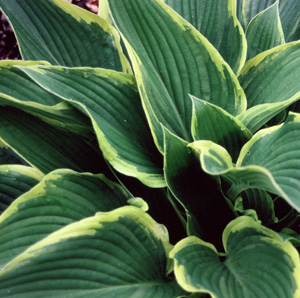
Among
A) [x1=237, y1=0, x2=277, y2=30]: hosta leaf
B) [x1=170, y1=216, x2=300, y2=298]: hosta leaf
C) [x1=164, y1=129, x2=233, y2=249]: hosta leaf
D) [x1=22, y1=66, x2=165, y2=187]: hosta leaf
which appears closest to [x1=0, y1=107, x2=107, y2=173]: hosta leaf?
[x1=22, y1=66, x2=165, y2=187]: hosta leaf

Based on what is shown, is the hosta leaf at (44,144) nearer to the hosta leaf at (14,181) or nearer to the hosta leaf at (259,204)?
the hosta leaf at (14,181)

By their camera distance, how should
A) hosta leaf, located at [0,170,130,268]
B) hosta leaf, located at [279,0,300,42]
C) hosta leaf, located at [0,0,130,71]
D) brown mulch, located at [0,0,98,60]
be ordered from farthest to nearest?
brown mulch, located at [0,0,98,60] < hosta leaf, located at [279,0,300,42] < hosta leaf, located at [0,0,130,71] < hosta leaf, located at [0,170,130,268]

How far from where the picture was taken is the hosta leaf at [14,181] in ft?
2.84

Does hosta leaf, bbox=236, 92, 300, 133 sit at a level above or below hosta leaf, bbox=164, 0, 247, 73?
below

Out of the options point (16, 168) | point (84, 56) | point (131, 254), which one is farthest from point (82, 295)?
point (84, 56)

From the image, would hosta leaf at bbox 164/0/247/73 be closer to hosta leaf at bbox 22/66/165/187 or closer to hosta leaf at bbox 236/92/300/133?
hosta leaf at bbox 236/92/300/133

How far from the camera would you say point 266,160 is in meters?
0.71

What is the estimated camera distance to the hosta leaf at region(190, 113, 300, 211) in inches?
24.2

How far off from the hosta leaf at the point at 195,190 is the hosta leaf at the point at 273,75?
0.25 metres

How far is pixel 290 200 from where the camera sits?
0.54 meters

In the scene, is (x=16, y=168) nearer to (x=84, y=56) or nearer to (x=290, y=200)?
(x=84, y=56)

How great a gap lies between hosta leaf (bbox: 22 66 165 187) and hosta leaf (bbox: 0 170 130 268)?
0.26ft

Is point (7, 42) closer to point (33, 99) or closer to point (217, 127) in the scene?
point (33, 99)

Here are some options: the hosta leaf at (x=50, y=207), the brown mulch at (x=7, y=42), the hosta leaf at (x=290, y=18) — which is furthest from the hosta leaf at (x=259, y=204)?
the brown mulch at (x=7, y=42)
